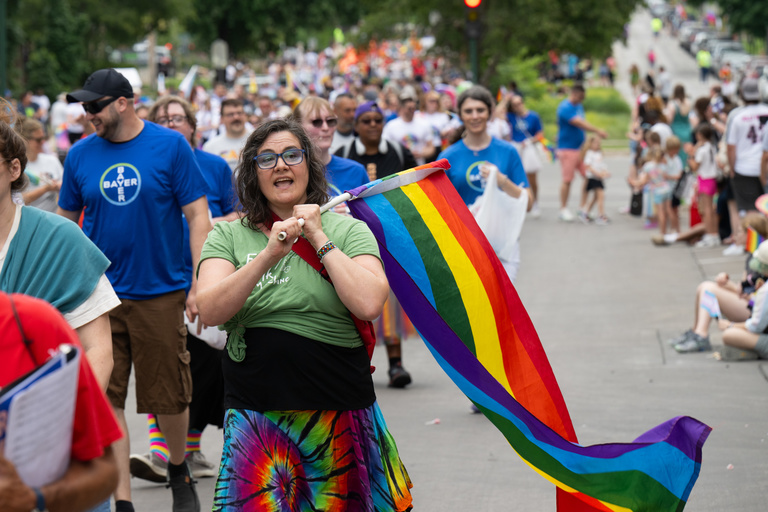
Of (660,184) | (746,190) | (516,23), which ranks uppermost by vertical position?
(516,23)

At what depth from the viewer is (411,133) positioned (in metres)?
14.4

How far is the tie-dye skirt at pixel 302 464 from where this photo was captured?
11.5 ft

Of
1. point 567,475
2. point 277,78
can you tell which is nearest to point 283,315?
point 567,475

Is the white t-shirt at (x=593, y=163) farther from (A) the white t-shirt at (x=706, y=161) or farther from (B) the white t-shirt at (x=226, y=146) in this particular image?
(B) the white t-shirt at (x=226, y=146)

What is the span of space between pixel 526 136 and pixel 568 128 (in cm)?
70

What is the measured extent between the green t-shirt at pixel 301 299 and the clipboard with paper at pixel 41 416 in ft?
4.32

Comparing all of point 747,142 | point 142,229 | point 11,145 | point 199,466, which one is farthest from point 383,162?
point 747,142

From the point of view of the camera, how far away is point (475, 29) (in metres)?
16.8

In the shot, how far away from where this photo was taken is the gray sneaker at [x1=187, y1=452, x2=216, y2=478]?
6.13 m

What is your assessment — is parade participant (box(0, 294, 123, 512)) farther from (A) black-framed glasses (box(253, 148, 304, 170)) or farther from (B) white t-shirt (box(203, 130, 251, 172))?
(B) white t-shirt (box(203, 130, 251, 172))

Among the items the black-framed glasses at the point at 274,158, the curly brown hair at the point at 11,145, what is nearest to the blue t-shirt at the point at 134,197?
A: the black-framed glasses at the point at 274,158

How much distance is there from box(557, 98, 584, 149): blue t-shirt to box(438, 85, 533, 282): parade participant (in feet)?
31.6

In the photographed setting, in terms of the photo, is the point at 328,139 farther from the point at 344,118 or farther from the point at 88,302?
the point at 88,302

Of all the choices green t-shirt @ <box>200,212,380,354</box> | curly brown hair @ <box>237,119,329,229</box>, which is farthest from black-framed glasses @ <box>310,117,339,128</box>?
green t-shirt @ <box>200,212,380,354</box>
